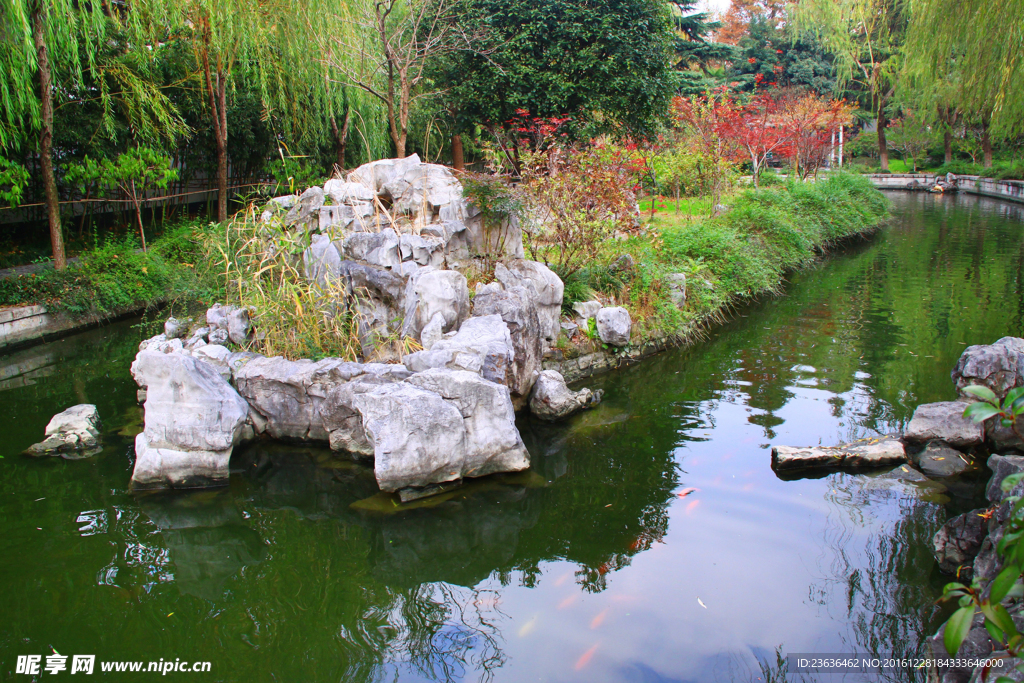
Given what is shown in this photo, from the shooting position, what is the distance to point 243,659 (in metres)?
3.44

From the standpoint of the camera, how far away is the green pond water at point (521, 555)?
3498 mm

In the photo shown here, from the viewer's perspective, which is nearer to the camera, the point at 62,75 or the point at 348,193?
the point at 348,193

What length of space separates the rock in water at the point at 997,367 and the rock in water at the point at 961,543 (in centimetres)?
180

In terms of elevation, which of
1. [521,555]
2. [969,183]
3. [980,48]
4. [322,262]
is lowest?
[521,555]

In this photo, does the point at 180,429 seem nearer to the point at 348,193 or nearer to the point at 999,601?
the point at 348,193

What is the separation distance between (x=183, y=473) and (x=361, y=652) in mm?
2372

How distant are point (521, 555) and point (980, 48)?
7.05 m

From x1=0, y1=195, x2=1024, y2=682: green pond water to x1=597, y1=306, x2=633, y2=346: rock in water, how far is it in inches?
37.4

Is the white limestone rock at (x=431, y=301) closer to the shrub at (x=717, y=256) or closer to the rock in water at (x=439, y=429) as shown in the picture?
the rock in water at (x=439, y=429)

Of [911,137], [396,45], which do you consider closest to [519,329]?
[396,45]

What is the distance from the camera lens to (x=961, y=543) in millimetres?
3863

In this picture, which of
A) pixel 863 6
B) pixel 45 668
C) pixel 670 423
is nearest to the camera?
pixel 45 668

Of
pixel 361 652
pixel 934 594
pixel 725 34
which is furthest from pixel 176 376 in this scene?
pixel 725 34

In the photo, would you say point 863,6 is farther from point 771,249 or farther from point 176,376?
point 176,376
